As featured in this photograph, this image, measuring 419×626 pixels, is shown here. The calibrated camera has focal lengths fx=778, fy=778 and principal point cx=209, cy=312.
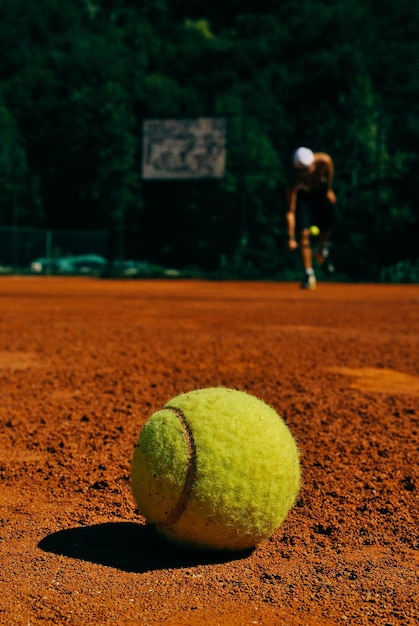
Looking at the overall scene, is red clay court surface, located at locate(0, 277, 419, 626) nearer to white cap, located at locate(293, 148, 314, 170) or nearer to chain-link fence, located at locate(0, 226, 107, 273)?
white cap, located at locate(293, 148, 314, 170)

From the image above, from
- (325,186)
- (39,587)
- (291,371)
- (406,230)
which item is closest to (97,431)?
(39,587)

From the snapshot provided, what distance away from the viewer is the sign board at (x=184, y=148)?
25656 mm

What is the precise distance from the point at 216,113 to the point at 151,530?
3230 centimetres

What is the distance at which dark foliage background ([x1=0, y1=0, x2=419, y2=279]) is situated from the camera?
25.8 m

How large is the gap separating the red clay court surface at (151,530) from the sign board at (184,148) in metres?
18.5

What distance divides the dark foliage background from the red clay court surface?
1787 cm

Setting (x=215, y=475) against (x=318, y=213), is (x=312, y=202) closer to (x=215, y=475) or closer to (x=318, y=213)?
Answer: (x=318, y=213)

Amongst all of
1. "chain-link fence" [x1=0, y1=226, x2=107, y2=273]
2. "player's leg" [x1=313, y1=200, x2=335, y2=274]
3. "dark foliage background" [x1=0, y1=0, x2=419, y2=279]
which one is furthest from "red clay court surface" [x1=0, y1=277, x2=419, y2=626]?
"chain-link fence" [x1=0, y1=226, x2=107, y2=273]

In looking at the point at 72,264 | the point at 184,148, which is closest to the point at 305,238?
the point at 184,148

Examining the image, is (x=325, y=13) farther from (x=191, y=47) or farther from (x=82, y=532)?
(x=82, y=532)

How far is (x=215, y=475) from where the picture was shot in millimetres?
2582

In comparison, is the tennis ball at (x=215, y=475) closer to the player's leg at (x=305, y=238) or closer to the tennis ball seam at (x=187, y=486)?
the tennis ball seam at (x=187, y=486)

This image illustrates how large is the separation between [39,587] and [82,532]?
0.49 meters

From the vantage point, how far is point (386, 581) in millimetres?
2463
